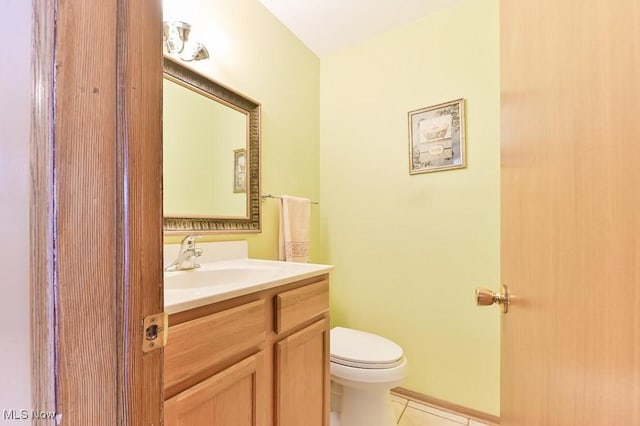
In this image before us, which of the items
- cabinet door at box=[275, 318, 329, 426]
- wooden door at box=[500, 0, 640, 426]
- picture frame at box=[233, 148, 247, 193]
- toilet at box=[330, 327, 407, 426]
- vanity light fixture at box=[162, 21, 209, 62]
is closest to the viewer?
wooden door at box=[500, 0, 640, 426]

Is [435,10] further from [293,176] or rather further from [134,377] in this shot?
[134,377]

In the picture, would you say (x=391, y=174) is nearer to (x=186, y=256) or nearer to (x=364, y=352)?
(x=364, y=352)

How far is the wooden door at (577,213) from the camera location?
0.26m

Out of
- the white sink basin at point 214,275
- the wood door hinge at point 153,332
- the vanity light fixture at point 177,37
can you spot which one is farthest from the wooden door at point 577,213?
the vanity light fixture at point 177,37

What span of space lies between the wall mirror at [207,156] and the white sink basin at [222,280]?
0.19 m

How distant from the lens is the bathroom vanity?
25.7 inches

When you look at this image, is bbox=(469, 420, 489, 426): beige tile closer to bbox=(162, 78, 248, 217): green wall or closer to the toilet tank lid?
the toilet tank lid

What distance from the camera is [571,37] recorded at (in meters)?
0.36

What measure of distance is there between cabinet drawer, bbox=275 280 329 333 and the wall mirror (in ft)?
1.78

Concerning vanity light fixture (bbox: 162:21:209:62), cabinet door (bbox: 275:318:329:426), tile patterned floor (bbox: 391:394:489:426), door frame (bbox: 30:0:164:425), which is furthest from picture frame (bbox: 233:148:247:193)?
tile patterned floor (bbox: 391:394:489:426)

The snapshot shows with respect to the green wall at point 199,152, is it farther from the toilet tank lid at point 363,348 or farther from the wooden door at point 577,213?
the wooden door at point 577,213

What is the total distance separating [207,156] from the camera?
1.29 m

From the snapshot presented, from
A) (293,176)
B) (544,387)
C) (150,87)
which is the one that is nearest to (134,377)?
(150,87)

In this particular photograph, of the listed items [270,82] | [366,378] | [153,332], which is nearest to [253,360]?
[153,332]
